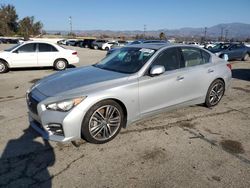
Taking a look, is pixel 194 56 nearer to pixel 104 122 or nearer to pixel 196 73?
pixel 196 73

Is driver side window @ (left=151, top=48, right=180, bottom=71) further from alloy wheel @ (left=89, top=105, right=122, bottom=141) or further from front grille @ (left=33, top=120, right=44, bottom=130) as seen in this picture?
front grille @ (left=33, top=120, right=44, bottom=130)

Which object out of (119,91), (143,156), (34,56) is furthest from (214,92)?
(34,56)

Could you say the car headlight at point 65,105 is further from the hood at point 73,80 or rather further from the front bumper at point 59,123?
the hood at point 73,80

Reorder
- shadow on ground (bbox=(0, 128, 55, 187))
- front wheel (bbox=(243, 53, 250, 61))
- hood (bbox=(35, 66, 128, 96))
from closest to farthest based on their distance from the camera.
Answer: shadow on ground (bbox=(0, 128, 55, 187)) < hood (bbox=(35, 66, 128, 96)) < front wheel (bbox=(243, 53, 250, 61))

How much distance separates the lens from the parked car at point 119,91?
12.1ft

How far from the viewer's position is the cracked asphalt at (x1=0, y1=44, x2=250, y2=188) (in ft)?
10.2

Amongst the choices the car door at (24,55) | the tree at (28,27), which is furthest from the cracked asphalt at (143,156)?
the tree at (28,27)

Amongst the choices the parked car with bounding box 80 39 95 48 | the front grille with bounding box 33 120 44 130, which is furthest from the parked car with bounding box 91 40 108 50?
the front grille with bounding box 33 120 44 130

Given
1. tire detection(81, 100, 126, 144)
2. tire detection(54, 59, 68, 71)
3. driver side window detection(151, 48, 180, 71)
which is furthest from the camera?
tire detection(54, 59, 68, 71)

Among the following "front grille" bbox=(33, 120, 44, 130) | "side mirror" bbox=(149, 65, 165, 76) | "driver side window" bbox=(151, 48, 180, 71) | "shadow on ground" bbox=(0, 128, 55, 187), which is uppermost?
"driver side window" bbox=(151, 48, 180, 71)

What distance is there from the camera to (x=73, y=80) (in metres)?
4.29

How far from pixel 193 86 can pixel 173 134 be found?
1.27 m

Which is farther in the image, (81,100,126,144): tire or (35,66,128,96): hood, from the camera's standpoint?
(35,66,128,96): hood

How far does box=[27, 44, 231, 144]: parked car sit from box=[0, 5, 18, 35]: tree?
255 feet
